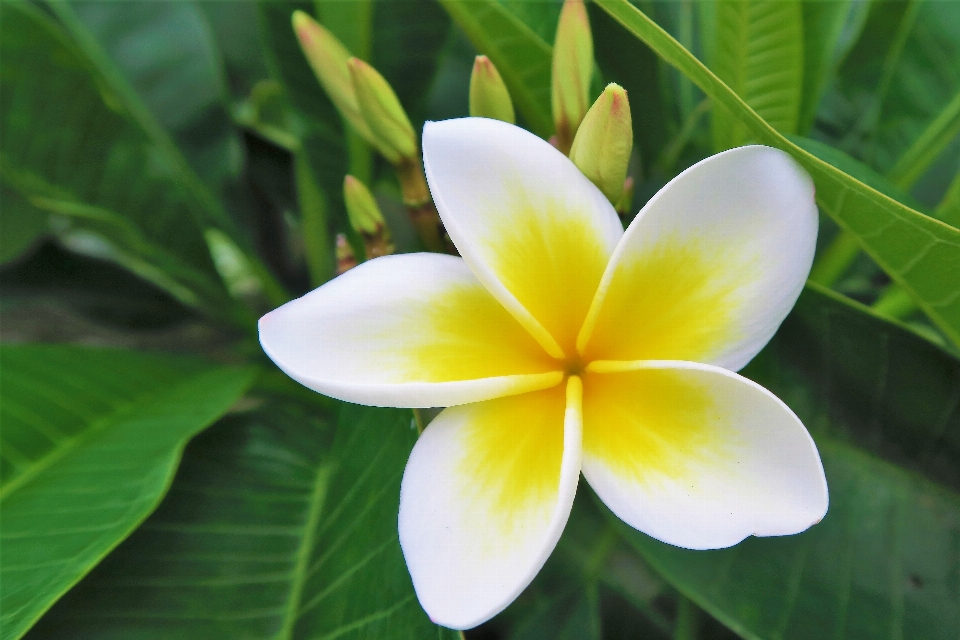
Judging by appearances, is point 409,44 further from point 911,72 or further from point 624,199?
point 911,72

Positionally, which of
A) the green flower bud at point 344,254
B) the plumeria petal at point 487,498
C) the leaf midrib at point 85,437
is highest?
the green flower bud at point 344,254

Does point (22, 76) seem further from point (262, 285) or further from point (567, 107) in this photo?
point (567, 107)

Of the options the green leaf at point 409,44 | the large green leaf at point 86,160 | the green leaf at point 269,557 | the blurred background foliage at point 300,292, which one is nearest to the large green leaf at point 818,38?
the blurred background foliage at point 300,292

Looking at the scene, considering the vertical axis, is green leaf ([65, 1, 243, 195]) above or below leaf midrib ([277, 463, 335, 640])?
above

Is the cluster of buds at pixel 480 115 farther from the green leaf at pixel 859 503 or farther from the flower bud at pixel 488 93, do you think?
the green leaf at pixel 859 503

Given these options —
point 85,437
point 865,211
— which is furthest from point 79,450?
point 865,211

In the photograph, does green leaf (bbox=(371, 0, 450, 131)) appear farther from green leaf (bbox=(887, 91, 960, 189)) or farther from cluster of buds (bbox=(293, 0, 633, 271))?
green leaf (bbox=(887, 91, 960, 189))

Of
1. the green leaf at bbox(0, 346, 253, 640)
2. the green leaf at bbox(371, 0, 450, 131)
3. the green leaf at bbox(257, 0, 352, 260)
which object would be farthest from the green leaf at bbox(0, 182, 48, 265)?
the green leaf at bbox(371, 0, 450, 131)

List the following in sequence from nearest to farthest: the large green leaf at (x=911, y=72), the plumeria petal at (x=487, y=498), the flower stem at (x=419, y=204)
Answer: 1. the plumeria petal at (x=487, y=498)
2. the flower stem at (x=419, y=204)
3. the large green leaf at (x=911, y=72)
